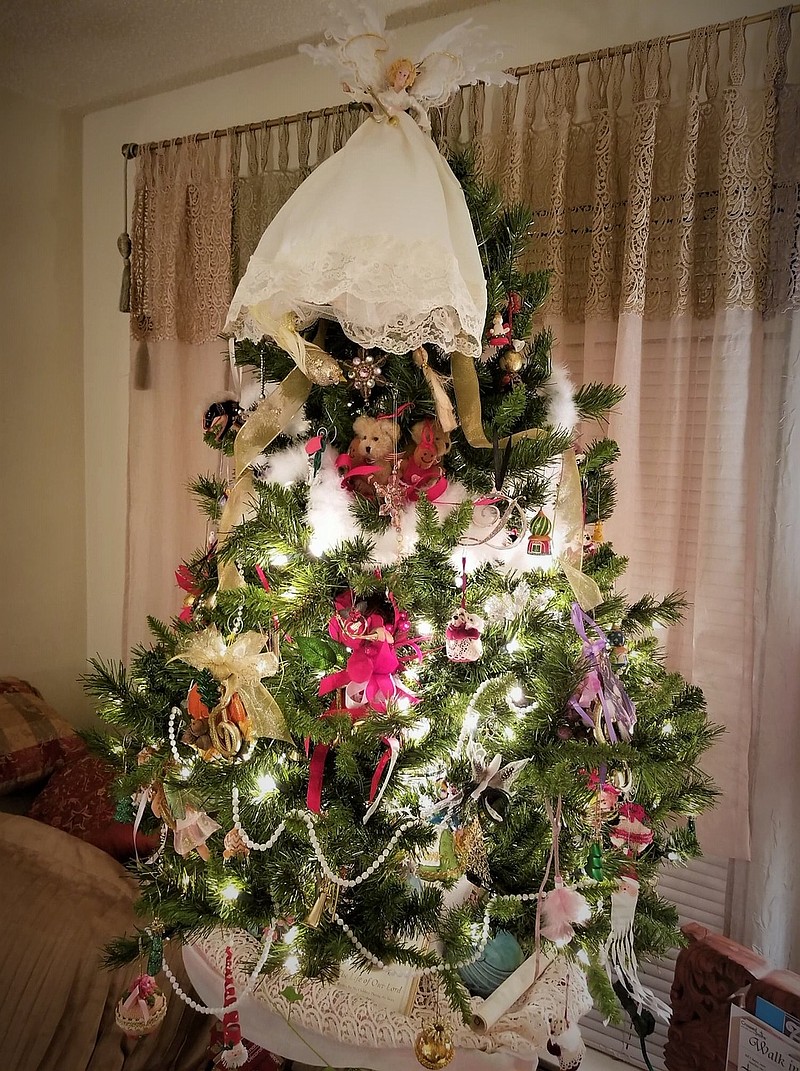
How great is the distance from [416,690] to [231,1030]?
2.02 feet

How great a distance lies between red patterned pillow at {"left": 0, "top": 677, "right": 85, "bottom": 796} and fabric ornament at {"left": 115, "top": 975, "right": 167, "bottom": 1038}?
35.4 inches

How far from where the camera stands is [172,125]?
7.19 feet

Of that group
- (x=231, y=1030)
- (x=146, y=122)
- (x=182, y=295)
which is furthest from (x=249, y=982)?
(x=146, y=122)

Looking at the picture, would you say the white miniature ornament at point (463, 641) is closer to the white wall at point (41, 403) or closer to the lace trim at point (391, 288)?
the lace trim at point (391, 288)

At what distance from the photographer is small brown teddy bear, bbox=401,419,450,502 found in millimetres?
1064

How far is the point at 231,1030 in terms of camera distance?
3.69ft

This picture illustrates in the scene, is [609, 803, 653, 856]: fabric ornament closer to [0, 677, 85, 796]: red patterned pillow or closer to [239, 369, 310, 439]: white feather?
[239, 369, 310, 439]: white feather

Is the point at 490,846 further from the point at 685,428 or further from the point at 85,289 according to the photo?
the point at 85,289

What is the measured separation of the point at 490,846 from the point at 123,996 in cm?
81

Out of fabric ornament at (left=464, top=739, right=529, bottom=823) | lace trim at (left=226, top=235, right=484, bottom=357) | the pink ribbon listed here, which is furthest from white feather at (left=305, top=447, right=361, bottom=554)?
the pink ribbon

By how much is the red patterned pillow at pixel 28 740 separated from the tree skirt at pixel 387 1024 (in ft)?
3.33

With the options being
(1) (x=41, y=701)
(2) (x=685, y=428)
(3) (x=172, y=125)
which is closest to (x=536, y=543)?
(2) (x=685, y=428)

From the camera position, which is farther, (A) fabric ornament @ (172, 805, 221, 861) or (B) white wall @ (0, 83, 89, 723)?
(B) white wall @ (0, 83, 89, 723)

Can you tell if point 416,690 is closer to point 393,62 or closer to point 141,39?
point 393,62
